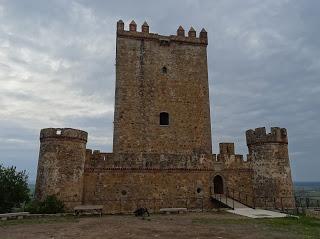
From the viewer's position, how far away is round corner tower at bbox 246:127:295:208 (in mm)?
20016

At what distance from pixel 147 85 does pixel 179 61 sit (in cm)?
331

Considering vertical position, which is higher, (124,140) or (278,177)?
(124,140)

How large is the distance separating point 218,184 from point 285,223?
325 inches

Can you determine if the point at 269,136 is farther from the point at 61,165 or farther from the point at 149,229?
the point at 61,165

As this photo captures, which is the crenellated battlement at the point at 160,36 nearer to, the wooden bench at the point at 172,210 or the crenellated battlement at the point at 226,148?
the crenellated battlement at the point at 226,148

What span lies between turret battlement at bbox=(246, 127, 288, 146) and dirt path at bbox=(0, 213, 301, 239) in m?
8.14

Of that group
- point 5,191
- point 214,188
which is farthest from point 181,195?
point 5,191

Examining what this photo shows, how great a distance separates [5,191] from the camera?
56.4 ft

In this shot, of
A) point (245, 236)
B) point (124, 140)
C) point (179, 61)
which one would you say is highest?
point (179, 61)

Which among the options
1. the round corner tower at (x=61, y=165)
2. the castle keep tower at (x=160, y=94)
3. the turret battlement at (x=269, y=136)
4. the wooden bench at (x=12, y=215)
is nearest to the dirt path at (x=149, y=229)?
the wooden bench at (x=12, y=215)

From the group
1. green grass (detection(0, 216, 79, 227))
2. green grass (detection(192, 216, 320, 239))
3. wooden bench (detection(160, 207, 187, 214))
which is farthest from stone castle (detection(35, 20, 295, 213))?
green grass (detection(192, 216, 320, 239))

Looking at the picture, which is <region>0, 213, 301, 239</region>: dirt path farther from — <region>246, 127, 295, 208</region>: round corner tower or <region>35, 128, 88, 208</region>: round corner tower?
<region>246, 127, 295, 208</region>: round corner tower

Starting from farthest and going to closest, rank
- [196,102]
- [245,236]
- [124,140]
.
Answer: [196,102], [124,140], [245,236]

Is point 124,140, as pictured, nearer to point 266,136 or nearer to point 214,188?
point 214,188
